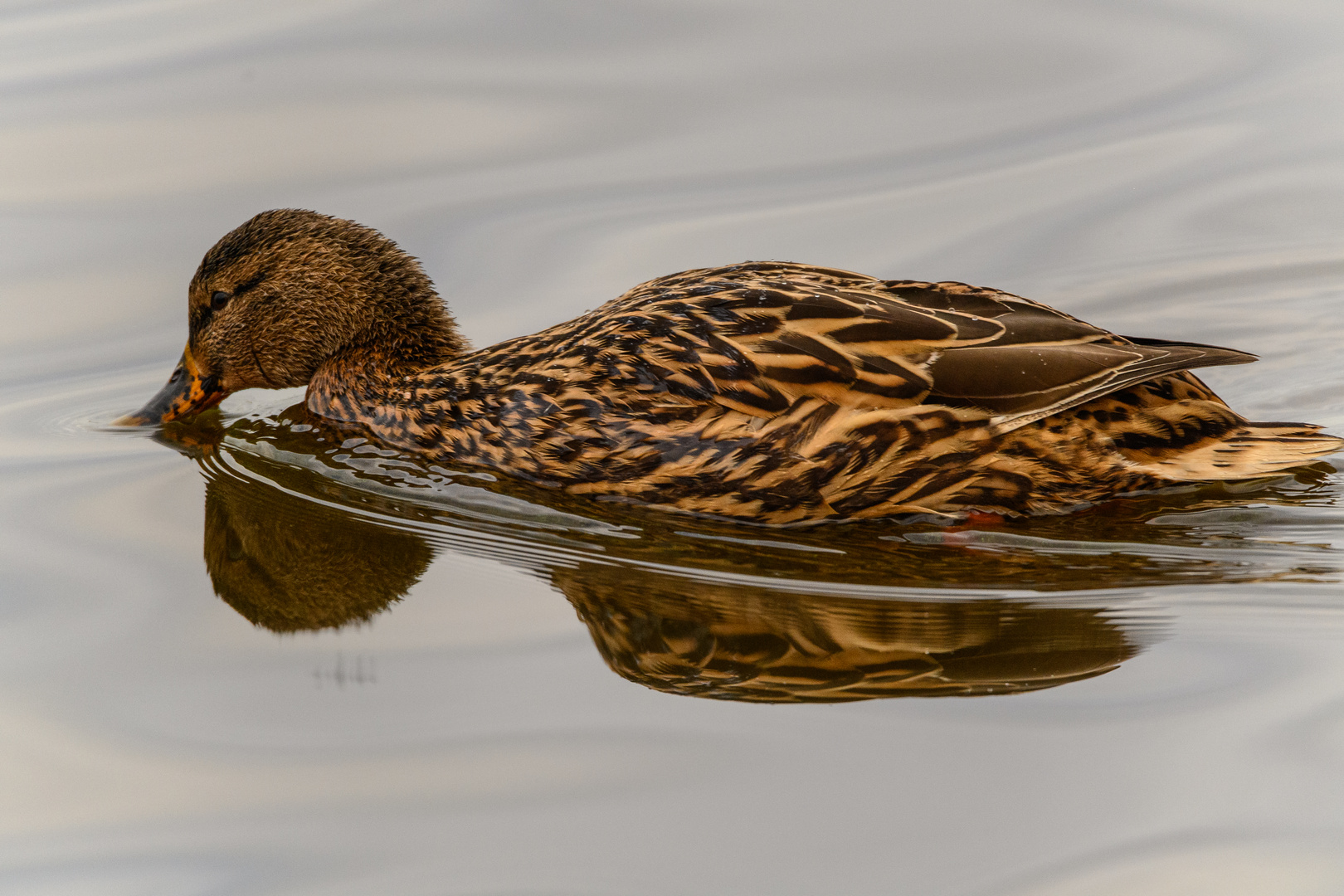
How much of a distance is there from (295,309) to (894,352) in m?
3.30

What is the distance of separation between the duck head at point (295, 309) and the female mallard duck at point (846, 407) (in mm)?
865

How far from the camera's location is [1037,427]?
609cm

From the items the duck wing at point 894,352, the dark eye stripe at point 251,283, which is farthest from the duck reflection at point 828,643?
the dark eye stripe at point 251,283

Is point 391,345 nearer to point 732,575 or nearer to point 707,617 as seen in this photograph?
point 732,575

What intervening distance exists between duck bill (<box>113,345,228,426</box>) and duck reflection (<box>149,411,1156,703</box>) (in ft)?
3.90

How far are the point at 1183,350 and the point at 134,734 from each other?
411 centimetres

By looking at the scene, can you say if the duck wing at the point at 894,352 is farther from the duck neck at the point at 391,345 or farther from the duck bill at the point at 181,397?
the duck bill at the point at 181,397

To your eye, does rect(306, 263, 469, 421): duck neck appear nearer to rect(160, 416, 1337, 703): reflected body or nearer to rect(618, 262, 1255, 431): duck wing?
rect(160, 416, 1337, 703): reflected body

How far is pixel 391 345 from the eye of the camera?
7.65 meters

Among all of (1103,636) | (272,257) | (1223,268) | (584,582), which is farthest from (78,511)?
(1223,268)

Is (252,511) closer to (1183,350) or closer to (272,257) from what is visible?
(272,257)

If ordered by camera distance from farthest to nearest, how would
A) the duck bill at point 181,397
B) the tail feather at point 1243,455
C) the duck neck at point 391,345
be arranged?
1. the duck bill at point 181,397
2. the duck neck at point 391,345
3. the tail feather at point 1243,455

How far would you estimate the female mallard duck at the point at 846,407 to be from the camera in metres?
6.08

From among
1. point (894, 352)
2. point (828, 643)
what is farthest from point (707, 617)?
point (894, 352)
